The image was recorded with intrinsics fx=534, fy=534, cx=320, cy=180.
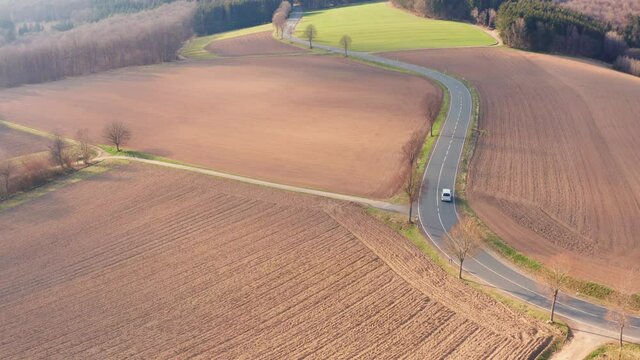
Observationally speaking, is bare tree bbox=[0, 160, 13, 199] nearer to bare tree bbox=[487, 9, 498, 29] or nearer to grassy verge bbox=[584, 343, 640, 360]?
grassy verge bbox=[584, 343, 640, 360]

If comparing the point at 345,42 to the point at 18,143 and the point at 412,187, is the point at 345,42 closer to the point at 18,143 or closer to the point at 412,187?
the point at 18,143

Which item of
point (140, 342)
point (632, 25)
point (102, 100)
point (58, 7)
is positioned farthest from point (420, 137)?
point (58, 7)

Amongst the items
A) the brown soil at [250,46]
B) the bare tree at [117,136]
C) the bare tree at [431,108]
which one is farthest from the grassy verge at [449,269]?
the brown soil at [250,46]

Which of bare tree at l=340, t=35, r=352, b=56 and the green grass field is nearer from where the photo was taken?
bare tree at l=340, t=35, r=352, b=56

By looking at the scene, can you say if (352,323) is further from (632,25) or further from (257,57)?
(632,25)

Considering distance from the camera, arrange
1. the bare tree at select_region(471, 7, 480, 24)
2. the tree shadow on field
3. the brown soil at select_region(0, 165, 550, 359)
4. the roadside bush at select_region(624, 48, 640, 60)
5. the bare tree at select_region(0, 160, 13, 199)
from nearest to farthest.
A: the brown soil at select_region(0, 165, 550, 359) < the bare tree at select_region(0, 160, 13, 199) < the tree shadow on field < the roadside bush at select_region(624, 48, 640, 60) < the bare tree at select_region(471, 7, 480, 24)

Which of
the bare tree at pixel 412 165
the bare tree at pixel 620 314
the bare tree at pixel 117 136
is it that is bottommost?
the bare tree at pixel 620 314

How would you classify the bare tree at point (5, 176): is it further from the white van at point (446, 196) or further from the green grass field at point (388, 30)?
the green grass field at point (388, 30)

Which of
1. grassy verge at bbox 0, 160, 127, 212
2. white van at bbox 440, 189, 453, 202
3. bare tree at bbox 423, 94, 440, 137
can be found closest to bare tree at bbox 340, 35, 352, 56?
bare tree at bbox 423, 94, 440, 137
